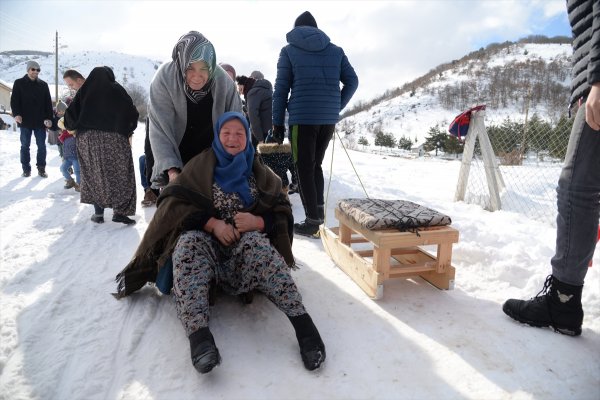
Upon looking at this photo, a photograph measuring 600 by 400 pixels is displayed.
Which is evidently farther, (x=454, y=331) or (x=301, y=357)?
(x=454, y=331)

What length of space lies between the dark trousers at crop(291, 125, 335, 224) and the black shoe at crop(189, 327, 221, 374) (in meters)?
2.20

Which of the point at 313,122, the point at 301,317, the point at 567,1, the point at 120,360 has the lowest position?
the point at 120,360

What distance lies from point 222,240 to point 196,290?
325mm

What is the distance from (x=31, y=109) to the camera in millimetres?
6805

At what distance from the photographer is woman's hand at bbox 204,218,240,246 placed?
202 cm

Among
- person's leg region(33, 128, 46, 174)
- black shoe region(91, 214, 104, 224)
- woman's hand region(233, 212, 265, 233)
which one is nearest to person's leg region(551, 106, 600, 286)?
woman's hand region(233, 212, 265, 233)

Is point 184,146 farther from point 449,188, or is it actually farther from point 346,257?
point 449,188

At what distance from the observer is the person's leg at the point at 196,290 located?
5.26ft

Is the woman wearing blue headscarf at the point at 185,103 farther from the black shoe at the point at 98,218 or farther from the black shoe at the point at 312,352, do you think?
the black shoe at the point at 98,218

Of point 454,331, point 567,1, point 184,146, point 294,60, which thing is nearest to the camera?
point 567,1

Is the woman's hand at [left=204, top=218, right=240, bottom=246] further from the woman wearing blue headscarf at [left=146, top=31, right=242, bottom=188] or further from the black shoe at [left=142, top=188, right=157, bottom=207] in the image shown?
the black shoe at [left=142, top=188, right=157, bottom=207]

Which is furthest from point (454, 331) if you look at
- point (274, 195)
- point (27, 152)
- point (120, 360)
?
point (27, 152)

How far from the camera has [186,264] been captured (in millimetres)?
1849

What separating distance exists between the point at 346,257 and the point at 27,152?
22.8ft
